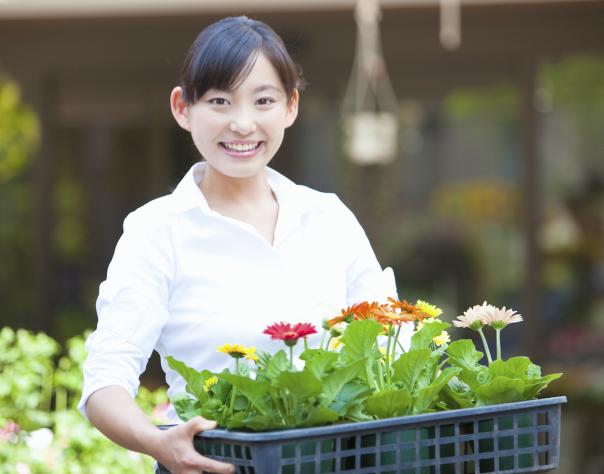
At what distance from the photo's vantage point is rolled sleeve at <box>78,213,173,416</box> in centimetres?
107

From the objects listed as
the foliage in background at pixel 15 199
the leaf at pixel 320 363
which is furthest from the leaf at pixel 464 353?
the foliage in background at pixel 15 199

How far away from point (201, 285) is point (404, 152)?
11.3 feet

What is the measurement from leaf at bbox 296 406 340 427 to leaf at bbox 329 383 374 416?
0.07 ft

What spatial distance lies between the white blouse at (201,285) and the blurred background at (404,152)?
2.77 metres

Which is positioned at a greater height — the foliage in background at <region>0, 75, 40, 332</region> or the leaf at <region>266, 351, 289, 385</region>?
the foliage in background at <region>0, 75, 40, 332</region>

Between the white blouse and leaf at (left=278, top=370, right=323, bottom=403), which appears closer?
leaf at (left=278, top=370, right=323, bottom=403)

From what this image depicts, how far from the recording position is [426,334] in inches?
40.7

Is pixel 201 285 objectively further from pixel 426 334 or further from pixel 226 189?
pixel 426 334

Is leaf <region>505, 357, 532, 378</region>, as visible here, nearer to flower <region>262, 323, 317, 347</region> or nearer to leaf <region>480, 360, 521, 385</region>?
leaf <region>480, 360, 521, 385</region>

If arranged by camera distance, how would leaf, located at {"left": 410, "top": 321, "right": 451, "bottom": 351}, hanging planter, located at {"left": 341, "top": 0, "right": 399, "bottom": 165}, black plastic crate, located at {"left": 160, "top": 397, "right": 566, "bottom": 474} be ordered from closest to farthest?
black plastic crate, located at {"left": 160, "top": 397, "right": 566, "bottom": 474}
leaf, located at {"left": 410, "top": 321, "right": 451, "bottom": 351}
hanging planter, located at {"left": 341, "top": 0, "right": 399, "bottom": 165}

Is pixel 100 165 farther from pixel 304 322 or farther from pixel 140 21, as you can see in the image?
pixel 304 322

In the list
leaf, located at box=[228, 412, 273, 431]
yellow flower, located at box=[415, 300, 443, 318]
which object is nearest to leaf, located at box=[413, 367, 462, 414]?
yellow flower, located at box=[415, 300, 443, 318]

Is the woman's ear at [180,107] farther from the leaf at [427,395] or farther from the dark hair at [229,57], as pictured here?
the leaf at [427,395]

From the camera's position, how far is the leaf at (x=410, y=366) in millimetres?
949
